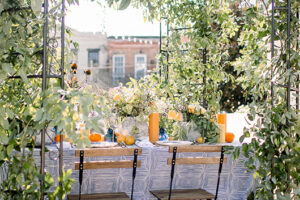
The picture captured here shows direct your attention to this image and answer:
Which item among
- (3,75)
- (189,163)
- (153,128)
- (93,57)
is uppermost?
(93,57)

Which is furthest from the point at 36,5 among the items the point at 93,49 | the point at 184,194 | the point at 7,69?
the point at 93,49

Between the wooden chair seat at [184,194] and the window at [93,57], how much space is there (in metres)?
15.7

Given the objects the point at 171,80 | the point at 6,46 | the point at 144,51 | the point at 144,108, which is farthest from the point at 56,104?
the point at 144,51

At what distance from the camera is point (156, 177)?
2.98 metres

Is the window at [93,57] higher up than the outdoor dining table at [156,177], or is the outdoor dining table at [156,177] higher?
the window at [93,57]

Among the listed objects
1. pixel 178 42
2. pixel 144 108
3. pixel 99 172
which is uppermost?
pixel 178 42

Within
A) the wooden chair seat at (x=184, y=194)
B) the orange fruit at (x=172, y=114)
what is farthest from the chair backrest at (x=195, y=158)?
the orange fruit at (x=172, y=114)

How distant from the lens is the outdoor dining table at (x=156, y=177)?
9.27 ft

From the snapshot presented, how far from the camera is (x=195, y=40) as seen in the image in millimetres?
3400

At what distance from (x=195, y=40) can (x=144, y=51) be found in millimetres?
15543

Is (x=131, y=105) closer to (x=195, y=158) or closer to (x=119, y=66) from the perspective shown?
(x=195, y=158)

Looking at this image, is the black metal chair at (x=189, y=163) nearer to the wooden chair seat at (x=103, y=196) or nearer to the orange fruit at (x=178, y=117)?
the wooden chair seat at (x=103, y=196)

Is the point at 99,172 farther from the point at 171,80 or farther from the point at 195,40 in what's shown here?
the point at 195,40

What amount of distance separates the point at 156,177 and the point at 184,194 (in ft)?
0.79
